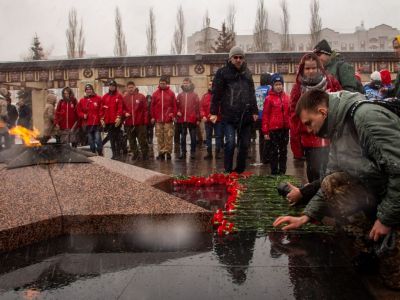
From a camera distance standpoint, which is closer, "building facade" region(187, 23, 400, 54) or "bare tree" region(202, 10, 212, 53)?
"bare tree" region(202, 10, 212, 53)

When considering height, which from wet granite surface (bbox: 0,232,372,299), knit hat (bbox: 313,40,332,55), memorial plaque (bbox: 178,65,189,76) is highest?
memorial plaque (bbox: 178,65,189,76)

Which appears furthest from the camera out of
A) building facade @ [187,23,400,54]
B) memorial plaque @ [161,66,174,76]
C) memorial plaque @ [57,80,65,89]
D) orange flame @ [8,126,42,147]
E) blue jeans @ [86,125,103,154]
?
building facade @ [187,23,400,54]

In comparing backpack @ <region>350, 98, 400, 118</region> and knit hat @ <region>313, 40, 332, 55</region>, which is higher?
knit hat @ <region>313, 40, 332, 55</region>

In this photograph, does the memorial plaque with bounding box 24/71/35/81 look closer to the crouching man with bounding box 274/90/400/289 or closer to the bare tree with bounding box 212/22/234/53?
the bare tree with bounding box 212/22/234/53

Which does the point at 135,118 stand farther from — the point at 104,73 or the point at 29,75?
the point at 29,75

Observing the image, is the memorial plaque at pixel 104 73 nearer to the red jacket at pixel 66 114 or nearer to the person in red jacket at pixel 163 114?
the red jacket at pixel 66 114

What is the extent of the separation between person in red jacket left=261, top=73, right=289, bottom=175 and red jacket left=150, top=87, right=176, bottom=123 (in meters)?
3.46

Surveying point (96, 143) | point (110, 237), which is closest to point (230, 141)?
point (110, 237)

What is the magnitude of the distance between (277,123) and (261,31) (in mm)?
28976

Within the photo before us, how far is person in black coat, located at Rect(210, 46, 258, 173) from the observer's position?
668cm

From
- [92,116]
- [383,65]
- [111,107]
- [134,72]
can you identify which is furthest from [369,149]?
Result: [134,72]

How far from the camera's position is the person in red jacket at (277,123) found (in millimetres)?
7136

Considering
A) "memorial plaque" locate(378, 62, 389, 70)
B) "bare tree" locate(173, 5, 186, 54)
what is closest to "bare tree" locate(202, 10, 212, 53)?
"bare tree" locate(173, 5, 186, 54)

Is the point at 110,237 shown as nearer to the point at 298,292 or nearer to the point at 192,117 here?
the point at 298,292
